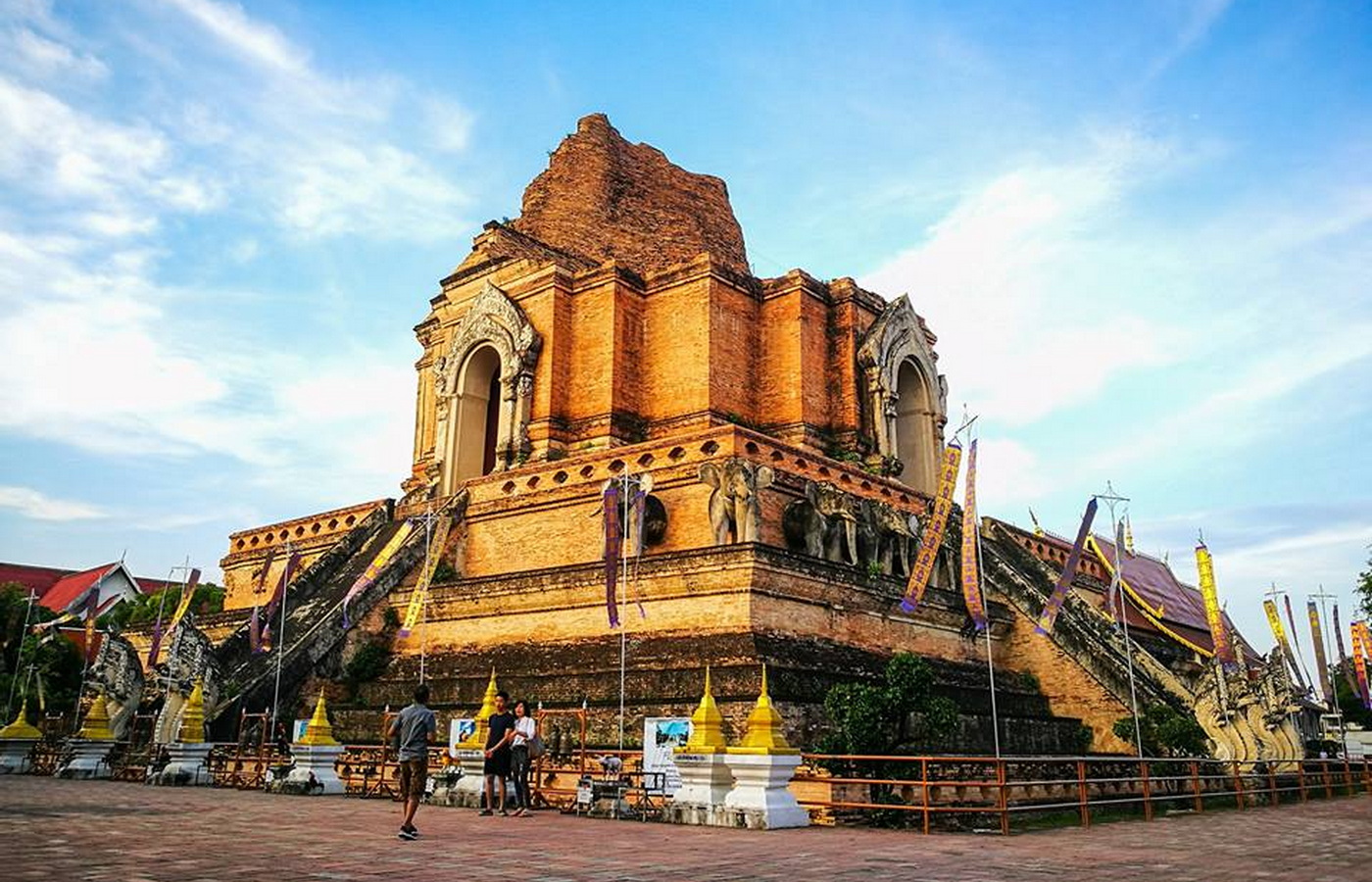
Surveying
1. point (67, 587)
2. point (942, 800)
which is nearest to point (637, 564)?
point (942, 800)

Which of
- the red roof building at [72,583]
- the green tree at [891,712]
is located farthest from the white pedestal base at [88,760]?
the red roof building at [72,583]

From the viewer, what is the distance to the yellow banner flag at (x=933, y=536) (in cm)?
1719

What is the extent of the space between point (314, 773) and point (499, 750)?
175 inches

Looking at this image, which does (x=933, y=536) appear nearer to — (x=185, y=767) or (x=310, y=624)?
(x=310, y=624)

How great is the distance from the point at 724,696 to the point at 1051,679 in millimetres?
9122

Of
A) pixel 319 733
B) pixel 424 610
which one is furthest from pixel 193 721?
pixel 424 610

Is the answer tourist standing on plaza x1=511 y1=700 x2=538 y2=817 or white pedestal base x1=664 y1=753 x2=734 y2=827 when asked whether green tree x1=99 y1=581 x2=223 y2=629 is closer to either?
tourist standing on plaza x1=511 y1=700 x2=538 y2=817

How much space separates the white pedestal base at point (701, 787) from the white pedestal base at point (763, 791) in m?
0.20

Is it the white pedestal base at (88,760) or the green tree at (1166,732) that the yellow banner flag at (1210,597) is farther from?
the white pedestal base at (88,760)

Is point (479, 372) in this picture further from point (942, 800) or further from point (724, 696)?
point (942, 800)

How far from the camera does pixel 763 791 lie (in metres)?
11.2

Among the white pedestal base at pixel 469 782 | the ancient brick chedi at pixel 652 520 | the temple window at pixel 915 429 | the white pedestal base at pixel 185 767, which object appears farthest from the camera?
the temple window at pixel 915 429

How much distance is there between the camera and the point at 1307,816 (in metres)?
13.8

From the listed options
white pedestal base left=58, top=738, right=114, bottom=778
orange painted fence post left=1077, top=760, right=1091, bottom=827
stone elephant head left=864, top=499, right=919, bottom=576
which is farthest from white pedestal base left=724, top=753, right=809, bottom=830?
white pedestal base left=58, top=738, right=114, bottom=778
